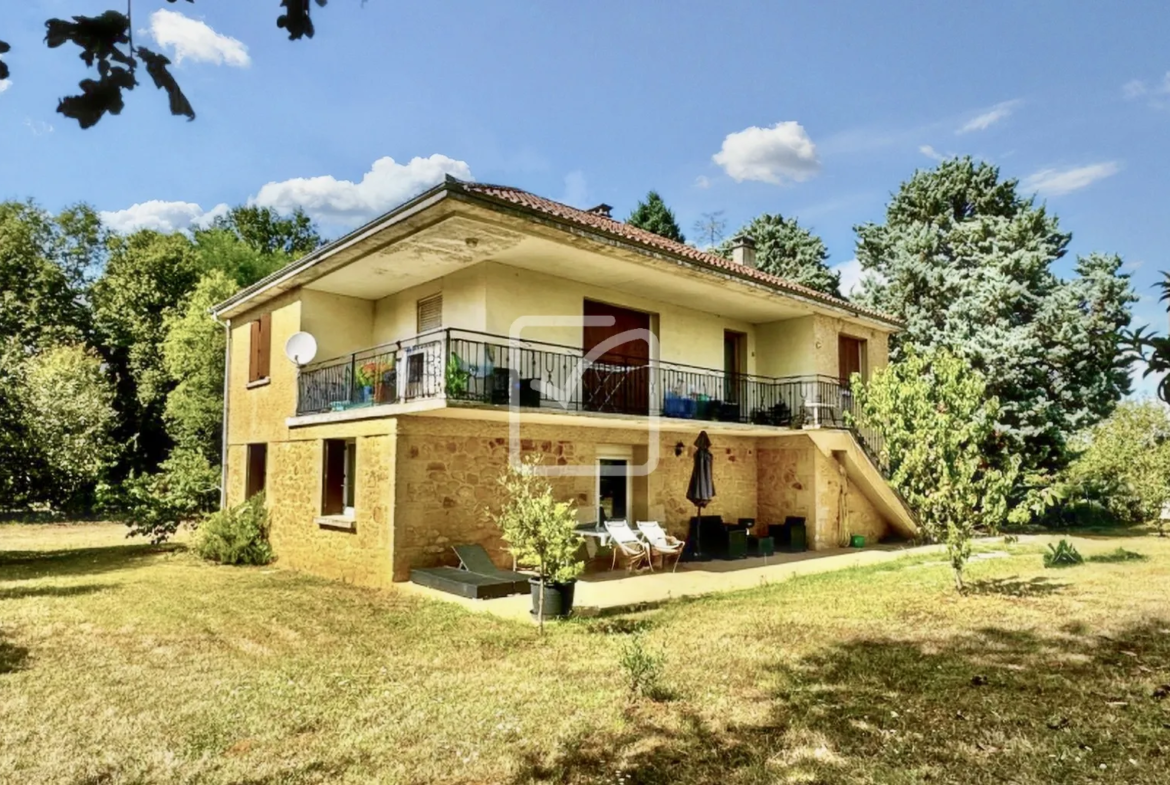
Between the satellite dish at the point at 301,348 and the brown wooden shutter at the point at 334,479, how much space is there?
1.51 m

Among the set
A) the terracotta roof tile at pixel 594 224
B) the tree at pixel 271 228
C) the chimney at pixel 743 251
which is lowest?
the terracotta roof tile at pixel 594 224

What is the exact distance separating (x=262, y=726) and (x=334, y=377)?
8668mm

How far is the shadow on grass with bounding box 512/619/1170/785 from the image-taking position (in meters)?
3.83

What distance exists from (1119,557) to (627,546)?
9.02 metres

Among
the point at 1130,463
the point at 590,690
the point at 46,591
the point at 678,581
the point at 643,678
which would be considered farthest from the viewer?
the point at 1130,463

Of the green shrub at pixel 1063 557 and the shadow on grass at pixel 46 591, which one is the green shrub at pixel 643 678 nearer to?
the shadow on grass at pixel 46 591

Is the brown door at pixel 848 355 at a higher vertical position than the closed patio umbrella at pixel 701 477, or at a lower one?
higher

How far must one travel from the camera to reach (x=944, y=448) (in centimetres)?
900

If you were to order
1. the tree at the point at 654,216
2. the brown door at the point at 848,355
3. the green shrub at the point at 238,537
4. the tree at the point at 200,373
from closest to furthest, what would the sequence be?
the green shrub at the point at 238,537, the brown door at the point at 848,355, the tree at the point at 200,373, the tree at the point at 654,216

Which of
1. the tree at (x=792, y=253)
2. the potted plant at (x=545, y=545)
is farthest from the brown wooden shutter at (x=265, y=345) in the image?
the tree at (x=792, y=253)

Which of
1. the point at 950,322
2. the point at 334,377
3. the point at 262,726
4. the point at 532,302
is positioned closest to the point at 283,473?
the point at 334,377

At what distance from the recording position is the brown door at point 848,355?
1677 cm

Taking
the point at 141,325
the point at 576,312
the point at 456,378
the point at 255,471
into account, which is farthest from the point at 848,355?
the point at 141,325

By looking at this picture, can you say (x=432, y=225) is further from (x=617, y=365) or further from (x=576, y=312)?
(x=617, y=365)
